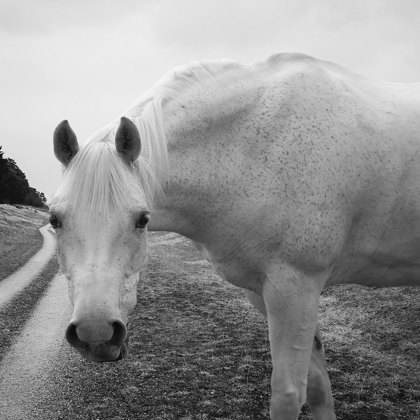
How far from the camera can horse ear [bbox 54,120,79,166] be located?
8.04ft

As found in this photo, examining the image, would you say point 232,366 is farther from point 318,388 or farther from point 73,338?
point 73,338

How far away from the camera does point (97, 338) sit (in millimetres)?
2064

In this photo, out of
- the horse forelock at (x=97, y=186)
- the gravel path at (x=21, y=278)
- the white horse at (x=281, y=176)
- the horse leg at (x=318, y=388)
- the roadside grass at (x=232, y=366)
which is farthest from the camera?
the gravel path at (x=21, y=278)

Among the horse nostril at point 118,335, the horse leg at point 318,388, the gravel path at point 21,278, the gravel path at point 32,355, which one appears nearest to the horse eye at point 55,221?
the horse nostril at point 118,335

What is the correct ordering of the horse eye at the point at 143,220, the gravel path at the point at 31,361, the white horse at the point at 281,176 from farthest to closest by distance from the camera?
the gravel path at the point at 31,361, the white horse at the point at 281,176, the horse eye at the point at 143,220

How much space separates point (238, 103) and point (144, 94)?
28.1 inches

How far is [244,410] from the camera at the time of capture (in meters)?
4.35

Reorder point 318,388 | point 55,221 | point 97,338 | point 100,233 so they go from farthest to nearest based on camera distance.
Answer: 1. point 318,388
2. point 55,221
3. point 100,233
4. point 97,338

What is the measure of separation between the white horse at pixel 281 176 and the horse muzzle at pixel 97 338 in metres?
0.35

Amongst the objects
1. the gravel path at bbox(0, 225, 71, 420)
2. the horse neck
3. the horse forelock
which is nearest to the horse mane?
the horse forelock

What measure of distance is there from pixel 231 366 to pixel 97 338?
393 centimetres

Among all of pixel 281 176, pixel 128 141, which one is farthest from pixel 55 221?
pixel 281 176

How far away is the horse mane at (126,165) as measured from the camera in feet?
7.59

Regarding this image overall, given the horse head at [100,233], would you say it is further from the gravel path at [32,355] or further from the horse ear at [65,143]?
the gravel path at [32,355]
